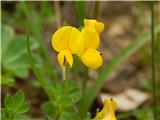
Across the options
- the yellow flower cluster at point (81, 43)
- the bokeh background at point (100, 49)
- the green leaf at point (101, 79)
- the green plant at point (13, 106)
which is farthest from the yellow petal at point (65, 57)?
the green leaf at point (101, 79)

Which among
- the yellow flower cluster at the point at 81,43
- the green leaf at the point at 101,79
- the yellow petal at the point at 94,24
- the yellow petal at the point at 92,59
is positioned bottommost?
the green leaf at the point at 101,79

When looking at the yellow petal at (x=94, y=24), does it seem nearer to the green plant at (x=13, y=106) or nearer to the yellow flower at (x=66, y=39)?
the yellow flower at (x=66, y=39)

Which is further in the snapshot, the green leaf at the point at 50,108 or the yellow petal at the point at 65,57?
the green leaf at the point at 50,108

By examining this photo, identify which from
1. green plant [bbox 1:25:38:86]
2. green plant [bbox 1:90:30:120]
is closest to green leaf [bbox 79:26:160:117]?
green plant [bbox 1:25:38:86]

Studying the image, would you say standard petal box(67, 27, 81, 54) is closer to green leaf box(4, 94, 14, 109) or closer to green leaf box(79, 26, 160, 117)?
green leaf box(4, 94, 14, 109)

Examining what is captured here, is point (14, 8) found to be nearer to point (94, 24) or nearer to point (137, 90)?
point (137, 90)

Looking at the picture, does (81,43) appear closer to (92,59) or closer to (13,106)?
(92,59)

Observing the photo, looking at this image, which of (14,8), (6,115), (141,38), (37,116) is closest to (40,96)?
(37,116)
